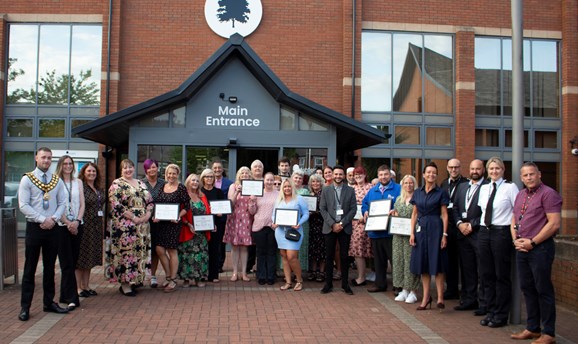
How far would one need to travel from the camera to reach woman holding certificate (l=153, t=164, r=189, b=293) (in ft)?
26.9

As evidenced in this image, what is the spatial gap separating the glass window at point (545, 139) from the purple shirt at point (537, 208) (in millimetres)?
12503

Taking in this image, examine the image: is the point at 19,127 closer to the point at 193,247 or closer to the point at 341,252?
the point at 193,247

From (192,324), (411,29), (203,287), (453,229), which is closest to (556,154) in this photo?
(411,29)

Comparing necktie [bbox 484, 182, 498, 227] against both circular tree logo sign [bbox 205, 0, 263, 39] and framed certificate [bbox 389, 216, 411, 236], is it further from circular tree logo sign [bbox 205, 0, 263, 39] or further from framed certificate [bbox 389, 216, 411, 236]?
circular tree logo sign [bbox 205, 0, 263, 39]

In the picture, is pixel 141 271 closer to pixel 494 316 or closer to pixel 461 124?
pixel 494 316

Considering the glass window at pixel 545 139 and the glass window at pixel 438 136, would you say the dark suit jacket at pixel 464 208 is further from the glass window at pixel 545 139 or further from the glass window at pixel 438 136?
the glass window at pixel 545 139

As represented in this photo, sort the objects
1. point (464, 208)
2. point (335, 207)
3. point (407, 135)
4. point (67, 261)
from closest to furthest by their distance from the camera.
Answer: point (67, 261) < point (464, 208) < point (335, 207) < point (407, 135)

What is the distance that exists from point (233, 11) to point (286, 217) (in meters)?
9.54

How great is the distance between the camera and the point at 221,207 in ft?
29.6

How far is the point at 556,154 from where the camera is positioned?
17375 millimetres

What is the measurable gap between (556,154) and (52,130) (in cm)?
1533

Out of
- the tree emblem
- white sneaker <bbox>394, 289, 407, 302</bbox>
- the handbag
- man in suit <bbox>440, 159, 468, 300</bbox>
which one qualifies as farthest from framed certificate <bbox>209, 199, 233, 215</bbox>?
the tree emblem

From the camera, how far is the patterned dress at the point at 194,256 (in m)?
8.66

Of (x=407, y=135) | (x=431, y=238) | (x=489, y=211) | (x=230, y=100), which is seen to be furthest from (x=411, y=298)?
(x=407, y=135)
